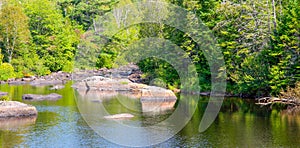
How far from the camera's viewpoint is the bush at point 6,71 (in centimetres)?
5466

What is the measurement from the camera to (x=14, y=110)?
2812cm

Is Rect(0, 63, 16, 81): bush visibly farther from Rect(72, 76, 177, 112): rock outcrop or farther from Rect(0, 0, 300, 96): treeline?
Rect(72, 76, 177, 112): rock outcrop

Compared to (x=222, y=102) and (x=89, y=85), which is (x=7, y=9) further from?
(x=222, y=102)

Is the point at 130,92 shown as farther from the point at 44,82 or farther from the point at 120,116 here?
the point at 120,116

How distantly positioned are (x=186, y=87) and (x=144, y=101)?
9.80m

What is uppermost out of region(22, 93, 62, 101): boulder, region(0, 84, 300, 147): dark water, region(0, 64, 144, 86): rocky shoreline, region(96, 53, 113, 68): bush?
region(96, 53, 113, 68): bush

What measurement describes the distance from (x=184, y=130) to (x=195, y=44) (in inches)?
814

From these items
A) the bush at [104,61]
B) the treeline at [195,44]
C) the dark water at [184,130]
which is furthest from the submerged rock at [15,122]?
the bush at [104,61]

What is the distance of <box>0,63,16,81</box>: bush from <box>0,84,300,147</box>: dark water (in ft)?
77.0

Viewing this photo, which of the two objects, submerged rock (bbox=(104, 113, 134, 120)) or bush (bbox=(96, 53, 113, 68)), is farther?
bush (bbox=(96, 53, 113, 68))

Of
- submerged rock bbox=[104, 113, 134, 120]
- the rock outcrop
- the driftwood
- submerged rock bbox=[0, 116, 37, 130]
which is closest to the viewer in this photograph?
submerged rock bbox=[0, 116, 37, 130]

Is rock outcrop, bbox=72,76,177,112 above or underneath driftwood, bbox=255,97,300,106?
above

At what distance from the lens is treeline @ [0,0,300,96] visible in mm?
36125

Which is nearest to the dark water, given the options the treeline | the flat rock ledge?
the flat rock ledge
